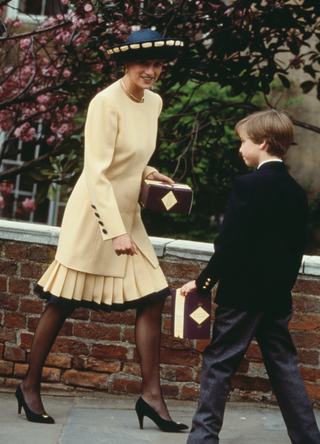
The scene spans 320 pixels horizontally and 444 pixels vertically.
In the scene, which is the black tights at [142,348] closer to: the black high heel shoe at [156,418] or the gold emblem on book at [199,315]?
the black high heel shoe at [156,418]

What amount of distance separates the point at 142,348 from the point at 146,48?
1457 mm

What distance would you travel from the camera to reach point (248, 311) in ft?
8.41

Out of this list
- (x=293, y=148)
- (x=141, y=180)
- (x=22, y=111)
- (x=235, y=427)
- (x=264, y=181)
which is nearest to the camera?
(x=264, y=181)

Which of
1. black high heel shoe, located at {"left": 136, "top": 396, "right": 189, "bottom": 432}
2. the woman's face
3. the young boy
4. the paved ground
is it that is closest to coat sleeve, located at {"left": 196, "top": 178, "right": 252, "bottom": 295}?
the young boy

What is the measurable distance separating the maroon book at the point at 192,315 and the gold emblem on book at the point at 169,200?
0.45 metres

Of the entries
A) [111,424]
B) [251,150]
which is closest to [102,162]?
[251,150]

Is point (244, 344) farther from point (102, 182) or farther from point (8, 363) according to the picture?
point (8, 363)

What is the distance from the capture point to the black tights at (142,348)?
302cm

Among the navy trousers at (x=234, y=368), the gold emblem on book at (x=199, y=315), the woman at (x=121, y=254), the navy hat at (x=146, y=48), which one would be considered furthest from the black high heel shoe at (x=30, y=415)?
the navy hat at (x=146, y=48)

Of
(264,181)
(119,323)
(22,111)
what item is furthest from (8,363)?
(22,111)

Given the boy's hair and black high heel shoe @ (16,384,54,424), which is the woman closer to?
black high heel shoe @ (16,384,54,424)

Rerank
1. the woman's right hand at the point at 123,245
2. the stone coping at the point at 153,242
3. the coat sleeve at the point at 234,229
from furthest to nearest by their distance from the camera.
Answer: the stone coping at the point at 153,242 → the woman's right hand at the point at 123,245 → the coat sleeve at the point at 234,229

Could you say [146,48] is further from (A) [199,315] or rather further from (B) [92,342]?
(B) [92,342]

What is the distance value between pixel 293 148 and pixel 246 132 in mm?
8503
